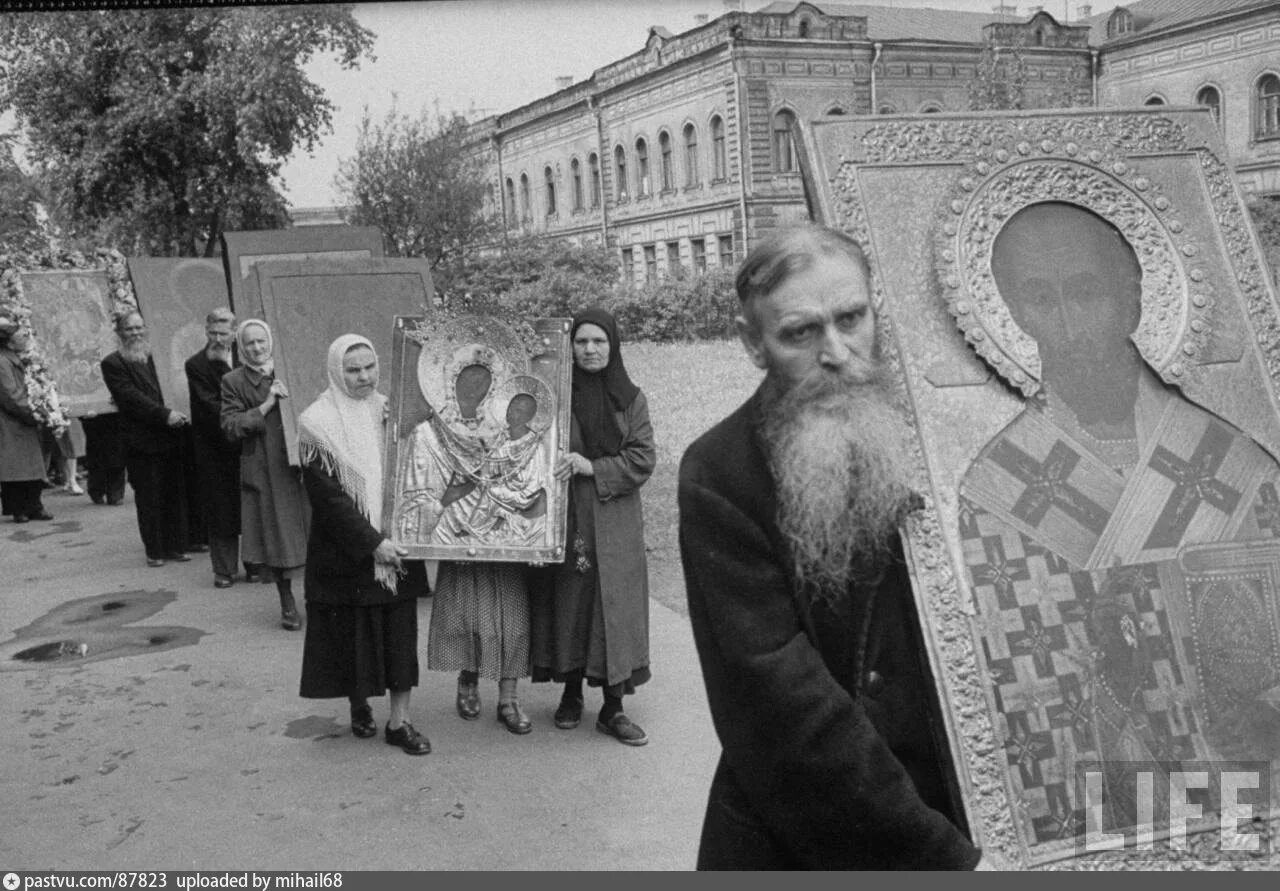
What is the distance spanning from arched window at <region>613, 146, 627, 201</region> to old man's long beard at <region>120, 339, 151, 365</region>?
13.2 ft

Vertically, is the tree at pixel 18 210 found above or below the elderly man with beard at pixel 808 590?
above

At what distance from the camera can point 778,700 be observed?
5.33ft

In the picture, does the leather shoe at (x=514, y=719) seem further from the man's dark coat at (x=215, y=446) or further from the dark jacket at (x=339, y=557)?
the man's dark coat at (x=215, y=446)

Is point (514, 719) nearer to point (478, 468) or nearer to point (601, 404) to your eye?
point (478, 468)

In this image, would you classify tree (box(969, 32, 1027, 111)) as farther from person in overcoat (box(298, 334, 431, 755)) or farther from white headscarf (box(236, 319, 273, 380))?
white headscarf (box(236, 319, 273, 380))

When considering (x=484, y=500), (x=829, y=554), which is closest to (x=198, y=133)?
(x=484, y=500)

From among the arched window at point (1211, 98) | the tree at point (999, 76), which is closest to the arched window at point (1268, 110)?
the arched window at point (1211, 98)

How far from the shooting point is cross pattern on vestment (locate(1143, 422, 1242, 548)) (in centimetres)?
229

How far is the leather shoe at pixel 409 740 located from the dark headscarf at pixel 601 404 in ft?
3.63

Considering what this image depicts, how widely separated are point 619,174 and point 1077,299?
132 inches

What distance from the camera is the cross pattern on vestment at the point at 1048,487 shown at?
7.36ft

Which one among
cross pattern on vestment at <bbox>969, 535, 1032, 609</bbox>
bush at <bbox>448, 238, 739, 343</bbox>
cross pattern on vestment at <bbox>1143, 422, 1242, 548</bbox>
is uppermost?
bush at <bbox>448, 238, 739, 343</bbox>

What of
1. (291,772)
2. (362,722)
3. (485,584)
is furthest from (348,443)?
(291,772)

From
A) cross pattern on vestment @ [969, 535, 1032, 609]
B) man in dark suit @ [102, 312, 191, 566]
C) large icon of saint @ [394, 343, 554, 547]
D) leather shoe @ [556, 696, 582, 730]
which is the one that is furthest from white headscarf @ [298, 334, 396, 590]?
man in dark suit @ [102, 312, 191, 566]
